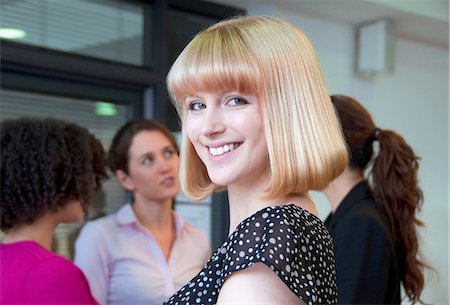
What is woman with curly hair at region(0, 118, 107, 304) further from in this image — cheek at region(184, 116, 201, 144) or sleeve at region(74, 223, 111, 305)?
cheek at region(184, 116, 201, 144)

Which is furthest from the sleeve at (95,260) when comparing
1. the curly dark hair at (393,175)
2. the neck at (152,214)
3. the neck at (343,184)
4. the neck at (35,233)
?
the curly dark hair at (393,175)

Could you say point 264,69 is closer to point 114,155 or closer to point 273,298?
point 273,298

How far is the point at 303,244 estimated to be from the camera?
3.29 ft

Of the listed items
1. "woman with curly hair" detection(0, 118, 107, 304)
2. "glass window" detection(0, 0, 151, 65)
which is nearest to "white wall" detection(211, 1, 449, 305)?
"glass window" detection(0, 0, 151, 65)

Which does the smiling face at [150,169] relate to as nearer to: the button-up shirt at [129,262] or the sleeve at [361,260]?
the button-up shirt at [129,262]

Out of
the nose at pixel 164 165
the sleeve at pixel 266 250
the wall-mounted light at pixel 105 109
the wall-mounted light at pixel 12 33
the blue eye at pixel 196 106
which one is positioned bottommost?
the nose at pixel 164 165

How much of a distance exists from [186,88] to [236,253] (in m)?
0.29

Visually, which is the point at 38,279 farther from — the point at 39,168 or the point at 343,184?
the point at 343,184

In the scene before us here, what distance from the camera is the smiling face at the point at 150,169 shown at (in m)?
2.74

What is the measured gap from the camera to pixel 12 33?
292cm

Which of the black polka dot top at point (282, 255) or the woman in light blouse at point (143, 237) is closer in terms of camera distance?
the black polka dot top at point (282, 255)

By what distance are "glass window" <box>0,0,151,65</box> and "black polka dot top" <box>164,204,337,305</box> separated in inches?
84.0

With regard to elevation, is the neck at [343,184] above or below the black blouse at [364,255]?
above

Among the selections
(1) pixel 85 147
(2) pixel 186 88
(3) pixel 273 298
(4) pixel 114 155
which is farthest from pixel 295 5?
(3) pixel 273 298
